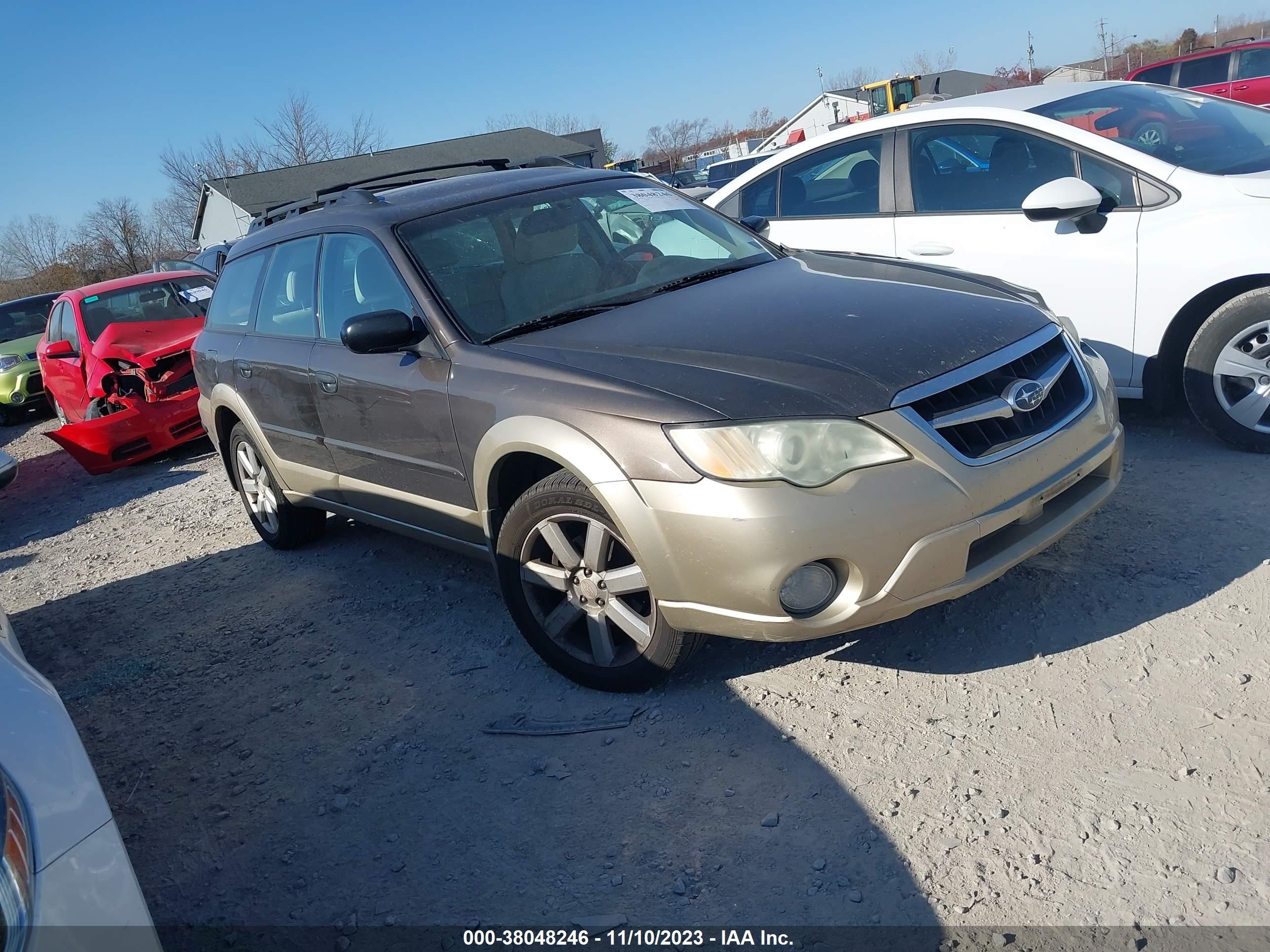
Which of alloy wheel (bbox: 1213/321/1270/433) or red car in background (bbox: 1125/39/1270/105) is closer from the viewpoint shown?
alloy wheel (bbox: 1213/321/1270/433)

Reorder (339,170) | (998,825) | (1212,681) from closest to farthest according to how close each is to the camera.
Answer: (998,825) → (1212,681) → (339,170)

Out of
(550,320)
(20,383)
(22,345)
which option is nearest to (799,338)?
(550,320)

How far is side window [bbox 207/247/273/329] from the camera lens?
5191mm

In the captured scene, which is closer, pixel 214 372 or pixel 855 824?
pixel 855 824

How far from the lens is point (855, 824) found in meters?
2.64

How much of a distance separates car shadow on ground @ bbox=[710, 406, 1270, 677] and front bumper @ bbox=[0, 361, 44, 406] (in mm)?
13417

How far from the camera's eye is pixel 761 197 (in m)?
6.20

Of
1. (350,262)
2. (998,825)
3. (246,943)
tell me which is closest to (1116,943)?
(998,825)

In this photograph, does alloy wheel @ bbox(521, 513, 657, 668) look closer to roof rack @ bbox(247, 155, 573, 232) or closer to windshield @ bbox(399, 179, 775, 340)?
windshield @ bbox(399, 179, 775, 340)

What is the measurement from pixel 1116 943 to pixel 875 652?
1.40m

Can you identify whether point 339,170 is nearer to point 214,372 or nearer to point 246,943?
point 214,372

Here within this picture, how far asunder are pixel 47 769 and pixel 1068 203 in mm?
4458

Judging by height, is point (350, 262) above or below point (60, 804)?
above

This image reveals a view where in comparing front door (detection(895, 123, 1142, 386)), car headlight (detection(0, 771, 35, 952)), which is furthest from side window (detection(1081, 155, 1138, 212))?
car headlight (detection(0, 771, 35, 952))
